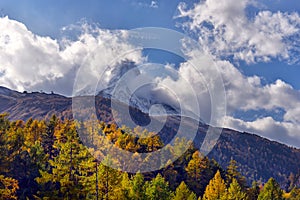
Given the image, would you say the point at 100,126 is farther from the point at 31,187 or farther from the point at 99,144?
the point at 31,187

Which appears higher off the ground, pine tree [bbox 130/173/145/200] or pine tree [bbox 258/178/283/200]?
pine tree [bbox 258/178/283/200]

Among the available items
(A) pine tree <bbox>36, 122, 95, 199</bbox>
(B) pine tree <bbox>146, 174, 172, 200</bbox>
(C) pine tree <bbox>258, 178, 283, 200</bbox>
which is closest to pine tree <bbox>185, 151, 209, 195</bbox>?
(C) pine tree <bbox>258, 178, 283, 200</bbox>

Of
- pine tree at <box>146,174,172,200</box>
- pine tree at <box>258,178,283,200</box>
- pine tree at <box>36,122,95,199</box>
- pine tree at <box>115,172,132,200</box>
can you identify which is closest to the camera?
pine tree at <box>36,122,95,199</box>

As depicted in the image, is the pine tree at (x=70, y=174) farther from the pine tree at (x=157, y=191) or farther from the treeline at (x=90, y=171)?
the pine tree at (x=157, y=191)

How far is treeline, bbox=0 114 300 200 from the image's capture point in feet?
145

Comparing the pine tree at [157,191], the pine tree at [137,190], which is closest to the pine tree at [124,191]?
the pine tree at [137,190]

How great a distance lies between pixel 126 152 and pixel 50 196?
1826 inches

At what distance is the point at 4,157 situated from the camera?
50.2m

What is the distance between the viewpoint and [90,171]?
163ft

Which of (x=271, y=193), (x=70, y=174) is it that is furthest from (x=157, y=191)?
(x=271, y=193)

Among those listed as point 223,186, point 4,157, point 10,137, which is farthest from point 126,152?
point 4,157

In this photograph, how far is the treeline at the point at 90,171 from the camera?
4412 centimetres

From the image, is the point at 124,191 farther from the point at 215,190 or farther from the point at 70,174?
the point at 215,190

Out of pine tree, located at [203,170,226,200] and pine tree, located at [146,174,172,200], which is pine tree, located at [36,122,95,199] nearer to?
pine tree, located at [146,174,172,200]
